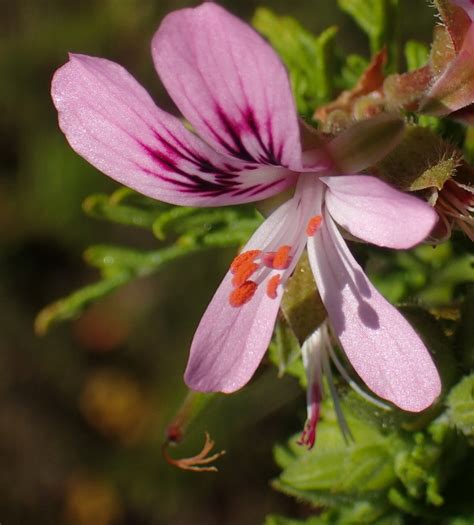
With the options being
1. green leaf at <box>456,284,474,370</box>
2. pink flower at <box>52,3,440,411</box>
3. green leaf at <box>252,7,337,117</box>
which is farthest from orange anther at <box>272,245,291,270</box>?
green leaf at <box>252,7,337,117</box>

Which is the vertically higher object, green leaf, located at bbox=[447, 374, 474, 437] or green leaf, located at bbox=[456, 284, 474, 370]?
green leaf, located at bbox=[456, 284, 474, 370]

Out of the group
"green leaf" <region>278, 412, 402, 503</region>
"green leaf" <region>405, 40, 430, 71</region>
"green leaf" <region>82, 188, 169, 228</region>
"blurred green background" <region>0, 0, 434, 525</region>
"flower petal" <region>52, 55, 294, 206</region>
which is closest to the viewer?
"flower petal" <region>52, 55, 294, 206</region>

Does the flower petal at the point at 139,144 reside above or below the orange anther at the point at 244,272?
above

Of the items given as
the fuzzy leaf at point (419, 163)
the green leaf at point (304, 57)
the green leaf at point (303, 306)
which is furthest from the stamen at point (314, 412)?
the green leaf at point (304, 57)

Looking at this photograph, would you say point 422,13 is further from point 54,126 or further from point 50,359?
point 50,359

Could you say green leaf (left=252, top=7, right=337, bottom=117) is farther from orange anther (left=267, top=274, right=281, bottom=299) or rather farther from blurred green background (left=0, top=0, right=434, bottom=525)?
blurred green background (left=0, top=0, right=434, bottom=525)

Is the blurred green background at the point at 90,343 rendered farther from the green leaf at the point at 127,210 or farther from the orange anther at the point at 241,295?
the orange anther at the point at 241,295

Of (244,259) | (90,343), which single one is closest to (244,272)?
(244,259)
